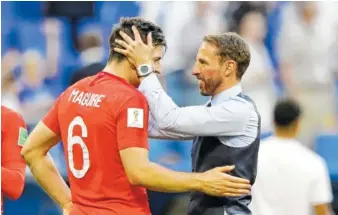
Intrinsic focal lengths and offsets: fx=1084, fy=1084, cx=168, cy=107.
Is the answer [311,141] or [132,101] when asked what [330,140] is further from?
[132,101]

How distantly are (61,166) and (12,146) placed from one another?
3.23 metres

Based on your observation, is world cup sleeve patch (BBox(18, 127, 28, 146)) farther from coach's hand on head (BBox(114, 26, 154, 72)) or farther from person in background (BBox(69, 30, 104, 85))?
person in background (BBox(69, 30, 104, 85))

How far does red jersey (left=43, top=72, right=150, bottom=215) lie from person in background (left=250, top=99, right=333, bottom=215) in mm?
1580

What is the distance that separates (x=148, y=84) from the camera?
518 cm

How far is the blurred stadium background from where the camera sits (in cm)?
1052

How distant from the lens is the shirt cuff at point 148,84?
517 cm

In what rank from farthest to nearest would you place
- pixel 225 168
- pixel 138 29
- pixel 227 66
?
pixel 227 66 → pixel 138 29 → pixel 225 168

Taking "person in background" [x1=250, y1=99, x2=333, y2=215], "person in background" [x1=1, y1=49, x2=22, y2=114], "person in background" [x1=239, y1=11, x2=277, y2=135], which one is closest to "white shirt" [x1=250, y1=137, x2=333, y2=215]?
"person in background" [x1=250, y1=99, x2=333, y2=215]

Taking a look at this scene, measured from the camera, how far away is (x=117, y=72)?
17.0 feet

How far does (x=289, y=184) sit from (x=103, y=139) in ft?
6.19

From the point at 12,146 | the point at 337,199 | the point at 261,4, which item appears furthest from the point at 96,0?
the point at 12,146

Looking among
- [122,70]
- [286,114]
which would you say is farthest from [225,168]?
[286,114]

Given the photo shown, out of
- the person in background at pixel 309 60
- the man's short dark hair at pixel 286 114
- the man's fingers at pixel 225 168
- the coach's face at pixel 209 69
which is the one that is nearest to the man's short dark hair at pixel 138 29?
the coach's face at pixel 209 69

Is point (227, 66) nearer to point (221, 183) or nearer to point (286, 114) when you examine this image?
point (221, 183)
